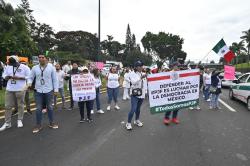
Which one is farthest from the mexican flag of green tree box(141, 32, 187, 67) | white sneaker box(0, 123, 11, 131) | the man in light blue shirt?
green tree box(141, 32, 187, 67)

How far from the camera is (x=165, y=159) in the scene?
4934 millimetres

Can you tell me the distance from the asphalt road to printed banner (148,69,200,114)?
0.58 m

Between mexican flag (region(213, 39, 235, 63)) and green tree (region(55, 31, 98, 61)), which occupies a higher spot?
green tree (region(55, 31, 98, 61))

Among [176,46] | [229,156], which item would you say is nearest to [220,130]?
[229,156]

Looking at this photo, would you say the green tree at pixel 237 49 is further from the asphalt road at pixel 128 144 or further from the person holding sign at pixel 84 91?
the person holding sign at pixel 84 91

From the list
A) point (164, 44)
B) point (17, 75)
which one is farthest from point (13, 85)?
point (164, 44)

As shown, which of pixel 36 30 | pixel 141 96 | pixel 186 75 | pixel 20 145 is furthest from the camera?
pixel 36 30

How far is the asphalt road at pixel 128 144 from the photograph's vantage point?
4879mm

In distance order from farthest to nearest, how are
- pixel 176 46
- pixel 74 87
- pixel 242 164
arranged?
1. pixel 176 46
2. pixel 74 87
3. pixel 242 164

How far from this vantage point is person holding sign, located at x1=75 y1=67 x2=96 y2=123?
317 inches

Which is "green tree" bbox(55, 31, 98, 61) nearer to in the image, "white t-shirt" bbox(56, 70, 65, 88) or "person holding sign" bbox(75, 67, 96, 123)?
"white t-shirt" bbox(56, 70, 65, 88)

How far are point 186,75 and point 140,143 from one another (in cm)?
258

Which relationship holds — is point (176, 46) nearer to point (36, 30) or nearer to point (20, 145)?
point (36, 30)

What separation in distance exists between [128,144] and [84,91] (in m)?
2.84
